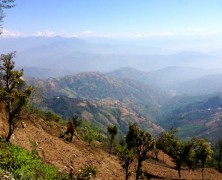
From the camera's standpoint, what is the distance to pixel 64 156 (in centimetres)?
4688

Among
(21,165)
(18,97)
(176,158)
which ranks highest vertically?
(18,97)

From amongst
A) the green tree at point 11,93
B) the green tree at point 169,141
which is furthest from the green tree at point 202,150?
the green tree at point 11,93

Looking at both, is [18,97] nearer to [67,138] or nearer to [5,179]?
[5,179]

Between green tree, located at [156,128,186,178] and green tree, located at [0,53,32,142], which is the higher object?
green tree, located at [0,53,32,142]

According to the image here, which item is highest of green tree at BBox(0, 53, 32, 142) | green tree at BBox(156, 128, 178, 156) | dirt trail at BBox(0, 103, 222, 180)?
green tree at BBox(0, 53, 32, 142)

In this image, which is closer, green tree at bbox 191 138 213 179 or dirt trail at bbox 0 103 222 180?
dirt trail at bbox 0 103 222 180

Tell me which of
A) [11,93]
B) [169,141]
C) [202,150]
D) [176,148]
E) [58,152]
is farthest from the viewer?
[169,141]

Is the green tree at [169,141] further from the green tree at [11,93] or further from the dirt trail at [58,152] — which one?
the green tree at [11,93]

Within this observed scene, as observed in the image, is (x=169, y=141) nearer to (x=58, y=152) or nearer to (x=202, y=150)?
(x=202, y=150)

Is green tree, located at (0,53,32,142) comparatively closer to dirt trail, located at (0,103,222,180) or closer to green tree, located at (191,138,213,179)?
dirt trail, located at (0,103,222,180)

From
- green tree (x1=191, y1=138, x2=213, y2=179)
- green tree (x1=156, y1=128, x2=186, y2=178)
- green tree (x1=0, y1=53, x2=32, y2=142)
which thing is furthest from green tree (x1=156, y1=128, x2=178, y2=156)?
green tree (x1=0, y1=53, x2=32, y2=142)

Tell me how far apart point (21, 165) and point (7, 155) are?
7.46 ft

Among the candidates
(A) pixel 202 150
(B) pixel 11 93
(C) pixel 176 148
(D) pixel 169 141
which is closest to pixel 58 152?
(B) pixel 11 93

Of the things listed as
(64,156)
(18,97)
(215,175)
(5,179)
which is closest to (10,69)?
(18,97)
